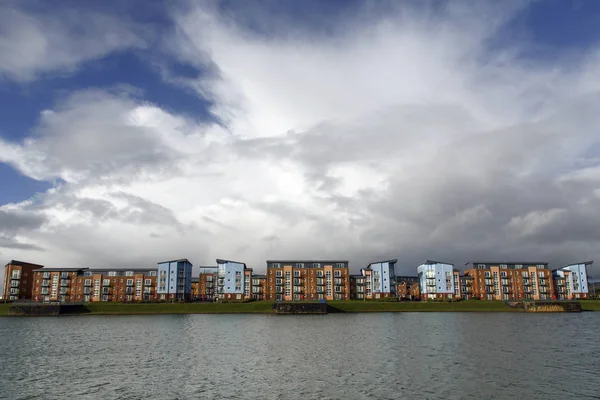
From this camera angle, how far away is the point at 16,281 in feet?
604

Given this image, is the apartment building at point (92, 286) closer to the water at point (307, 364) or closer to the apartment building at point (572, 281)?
the water at point (307, 364)

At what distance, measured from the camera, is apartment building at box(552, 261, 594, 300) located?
627 feet

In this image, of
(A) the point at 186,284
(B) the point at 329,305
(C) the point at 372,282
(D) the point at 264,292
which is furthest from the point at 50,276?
(C) the point at 372,282

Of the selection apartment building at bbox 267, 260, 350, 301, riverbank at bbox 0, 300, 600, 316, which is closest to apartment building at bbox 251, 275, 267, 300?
apartment building at bbox 267, 260, 350, 301

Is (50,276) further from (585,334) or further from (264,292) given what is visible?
(585,334)

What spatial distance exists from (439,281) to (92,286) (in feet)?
448

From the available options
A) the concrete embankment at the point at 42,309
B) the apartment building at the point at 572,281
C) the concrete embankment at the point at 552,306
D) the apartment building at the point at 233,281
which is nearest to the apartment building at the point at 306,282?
the apartment building at the point at 233,281

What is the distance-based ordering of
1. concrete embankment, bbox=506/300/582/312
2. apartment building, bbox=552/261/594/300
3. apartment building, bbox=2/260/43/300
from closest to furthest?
concrete embankment, bbox=506/300/582/312 < apartment building, bbox=2/260/43/300 < apartment building, bbox=552/261/594/300

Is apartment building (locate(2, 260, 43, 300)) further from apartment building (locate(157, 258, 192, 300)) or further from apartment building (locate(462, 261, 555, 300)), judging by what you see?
apartment building (locate(462, 261, 555, 300))

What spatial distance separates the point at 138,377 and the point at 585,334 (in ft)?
226

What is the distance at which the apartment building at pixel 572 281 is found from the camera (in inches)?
7530

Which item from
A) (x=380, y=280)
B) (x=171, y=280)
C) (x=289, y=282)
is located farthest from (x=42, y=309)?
(x=380, y=280)

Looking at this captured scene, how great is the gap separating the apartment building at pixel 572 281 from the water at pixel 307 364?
4794 inches

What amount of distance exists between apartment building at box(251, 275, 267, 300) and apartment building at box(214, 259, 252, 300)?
1981 millimetres
